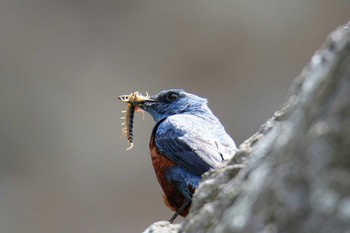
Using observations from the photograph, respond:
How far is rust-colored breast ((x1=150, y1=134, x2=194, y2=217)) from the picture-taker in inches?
201

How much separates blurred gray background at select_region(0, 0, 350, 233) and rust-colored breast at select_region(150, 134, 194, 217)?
4.35 metres

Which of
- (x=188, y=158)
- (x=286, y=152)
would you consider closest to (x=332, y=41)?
(x=286, y=152)

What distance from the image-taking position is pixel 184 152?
17.0ft

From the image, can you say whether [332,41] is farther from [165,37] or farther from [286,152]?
[165,37]

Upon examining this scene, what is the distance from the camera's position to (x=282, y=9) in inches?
391

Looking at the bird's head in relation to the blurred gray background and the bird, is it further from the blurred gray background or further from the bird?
the blurred gray background

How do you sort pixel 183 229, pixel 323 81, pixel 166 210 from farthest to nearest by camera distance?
pixel 166 210, pixel 183 229, pixel 323 81

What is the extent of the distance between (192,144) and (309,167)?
10.1ft

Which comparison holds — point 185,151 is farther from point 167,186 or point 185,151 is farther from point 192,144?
point 167,186

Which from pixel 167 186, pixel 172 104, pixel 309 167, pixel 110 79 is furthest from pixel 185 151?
pixel 110 79

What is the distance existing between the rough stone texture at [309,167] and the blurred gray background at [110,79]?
7.11 meters

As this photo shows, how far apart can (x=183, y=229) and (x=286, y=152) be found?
2.70 feet

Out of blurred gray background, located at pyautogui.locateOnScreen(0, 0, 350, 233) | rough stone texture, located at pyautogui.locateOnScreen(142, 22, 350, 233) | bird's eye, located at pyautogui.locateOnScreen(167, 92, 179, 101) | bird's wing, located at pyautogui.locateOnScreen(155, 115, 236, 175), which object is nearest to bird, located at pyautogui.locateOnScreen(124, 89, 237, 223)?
bird's wing, located at pyautogui.locateOnScreen(155, 115, 236, 175)

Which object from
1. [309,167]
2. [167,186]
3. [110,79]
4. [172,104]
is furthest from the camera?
[110,79]
